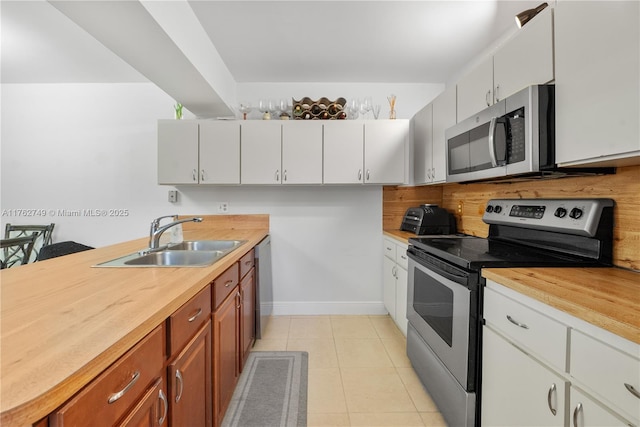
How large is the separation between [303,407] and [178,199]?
234 cm

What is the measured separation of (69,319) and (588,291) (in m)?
1.52

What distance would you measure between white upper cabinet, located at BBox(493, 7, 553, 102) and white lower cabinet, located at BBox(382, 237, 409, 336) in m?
1.28

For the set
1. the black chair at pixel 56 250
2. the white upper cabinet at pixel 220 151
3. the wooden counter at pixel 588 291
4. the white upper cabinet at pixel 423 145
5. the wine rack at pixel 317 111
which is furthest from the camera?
the wine rack at pixel 317 111

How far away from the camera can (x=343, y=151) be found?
2812 mm

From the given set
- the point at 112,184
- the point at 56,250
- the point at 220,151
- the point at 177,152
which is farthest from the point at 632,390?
the point at 112,184

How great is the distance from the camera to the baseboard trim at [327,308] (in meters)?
3.18


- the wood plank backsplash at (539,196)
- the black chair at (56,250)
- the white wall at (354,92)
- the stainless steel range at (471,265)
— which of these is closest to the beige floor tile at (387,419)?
the stainless steel range at (471,265)

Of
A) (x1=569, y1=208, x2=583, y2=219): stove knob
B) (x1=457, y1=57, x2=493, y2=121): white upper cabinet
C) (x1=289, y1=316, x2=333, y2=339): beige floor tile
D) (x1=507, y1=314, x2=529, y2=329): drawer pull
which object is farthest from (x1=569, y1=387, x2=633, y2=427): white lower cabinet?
(x1=289, y1=316, x2=333, y2=339): beige floor tile

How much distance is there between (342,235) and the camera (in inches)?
126

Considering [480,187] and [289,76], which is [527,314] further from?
[289,76]

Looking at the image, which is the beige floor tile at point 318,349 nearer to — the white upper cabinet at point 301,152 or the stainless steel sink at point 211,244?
the stainless steel sink at point 211,244

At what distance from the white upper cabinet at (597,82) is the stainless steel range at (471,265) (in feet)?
1.27

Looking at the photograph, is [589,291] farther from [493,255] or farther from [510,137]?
[510,137]

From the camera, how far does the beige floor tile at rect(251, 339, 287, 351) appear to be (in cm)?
242
